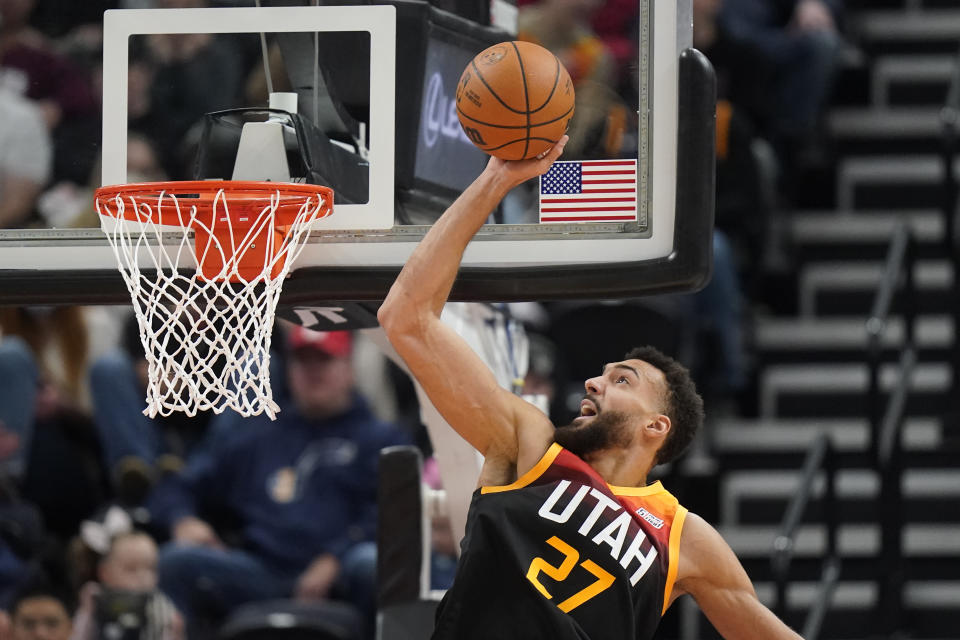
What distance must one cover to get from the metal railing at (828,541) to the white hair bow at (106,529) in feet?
8.37

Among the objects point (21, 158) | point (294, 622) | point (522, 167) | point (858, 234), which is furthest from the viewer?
point (858, 234)

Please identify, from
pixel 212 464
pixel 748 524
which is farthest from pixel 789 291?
pixel 212 464

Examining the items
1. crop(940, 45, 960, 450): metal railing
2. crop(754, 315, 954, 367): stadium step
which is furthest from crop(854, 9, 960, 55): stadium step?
crop(754, 315, 954, 367): stadium step

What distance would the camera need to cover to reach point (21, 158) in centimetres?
446

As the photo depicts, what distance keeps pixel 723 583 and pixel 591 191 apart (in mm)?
999

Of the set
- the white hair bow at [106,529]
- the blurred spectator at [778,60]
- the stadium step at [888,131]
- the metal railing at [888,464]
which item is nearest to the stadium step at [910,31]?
the stadium step at [888,131]

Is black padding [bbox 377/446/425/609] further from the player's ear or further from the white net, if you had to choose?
the player's ear

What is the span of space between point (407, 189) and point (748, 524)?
3.78 meters

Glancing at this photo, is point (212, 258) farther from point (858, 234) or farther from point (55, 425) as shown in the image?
point (858, 234)

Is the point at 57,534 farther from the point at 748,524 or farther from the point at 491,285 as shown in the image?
the point at 491,285

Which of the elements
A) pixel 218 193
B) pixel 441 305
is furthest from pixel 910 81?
pixel 218 193

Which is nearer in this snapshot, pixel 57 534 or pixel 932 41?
pixel 57 534

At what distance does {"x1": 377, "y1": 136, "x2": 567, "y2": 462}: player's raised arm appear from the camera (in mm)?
3619

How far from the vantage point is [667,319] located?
6.86 m
